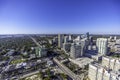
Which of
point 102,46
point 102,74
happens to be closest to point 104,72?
point 102,74

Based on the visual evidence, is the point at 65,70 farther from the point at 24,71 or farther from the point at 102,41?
the point at 102,41

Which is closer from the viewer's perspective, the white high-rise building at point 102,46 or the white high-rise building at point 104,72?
the white high-rise building at point 104,72

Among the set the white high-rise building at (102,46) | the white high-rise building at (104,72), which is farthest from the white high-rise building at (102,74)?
the white high-rise building at (102,46)

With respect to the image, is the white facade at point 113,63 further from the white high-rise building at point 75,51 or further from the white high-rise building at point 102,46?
the white high-rise building at point 102,46

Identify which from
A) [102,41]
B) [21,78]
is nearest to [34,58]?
[21,78]

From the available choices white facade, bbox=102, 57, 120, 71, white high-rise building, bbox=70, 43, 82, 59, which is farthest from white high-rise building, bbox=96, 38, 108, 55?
white facade, bbox=102, 57, 120, 71

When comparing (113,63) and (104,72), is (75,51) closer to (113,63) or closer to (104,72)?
(113,63)

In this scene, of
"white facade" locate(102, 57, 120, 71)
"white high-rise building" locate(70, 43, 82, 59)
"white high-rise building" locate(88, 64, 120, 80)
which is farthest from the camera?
"white high-rise building" locate(70, 43, 82, 59)

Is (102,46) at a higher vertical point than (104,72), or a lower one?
higher

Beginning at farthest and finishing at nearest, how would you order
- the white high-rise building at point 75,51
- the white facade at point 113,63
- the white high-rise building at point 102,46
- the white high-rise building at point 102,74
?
the white high-rise building at point 102,46
the white high-rise building at point 75,51
the white facade at point 113,63
the white high-rise building at point 102,74

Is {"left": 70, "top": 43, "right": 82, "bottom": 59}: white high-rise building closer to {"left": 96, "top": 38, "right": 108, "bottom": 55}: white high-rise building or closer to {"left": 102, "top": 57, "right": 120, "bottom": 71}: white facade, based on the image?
{"left": 102, "top": 57, "right": 120, "bottom": 71}: white facade

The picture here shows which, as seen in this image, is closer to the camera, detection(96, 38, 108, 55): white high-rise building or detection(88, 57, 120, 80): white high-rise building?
detection(88, 57, 120, 80): white high-rise building
